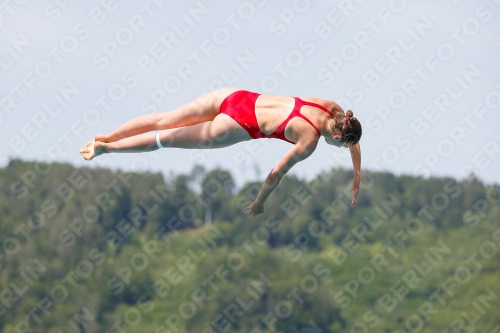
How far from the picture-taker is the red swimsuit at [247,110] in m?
12.0

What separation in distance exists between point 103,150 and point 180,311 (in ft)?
248

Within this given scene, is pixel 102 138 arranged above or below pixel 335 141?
above

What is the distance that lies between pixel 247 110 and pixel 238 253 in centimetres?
8240

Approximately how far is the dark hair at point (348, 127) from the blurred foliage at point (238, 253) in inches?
2762

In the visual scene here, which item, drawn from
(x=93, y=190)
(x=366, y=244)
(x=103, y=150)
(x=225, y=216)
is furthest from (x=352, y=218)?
(x=103, y=150)

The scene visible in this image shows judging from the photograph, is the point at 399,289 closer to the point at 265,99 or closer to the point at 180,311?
the point at 180,311

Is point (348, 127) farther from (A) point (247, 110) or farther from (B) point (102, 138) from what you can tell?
(B) point (102, 138)

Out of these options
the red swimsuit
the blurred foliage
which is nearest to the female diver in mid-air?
the red swimsuit

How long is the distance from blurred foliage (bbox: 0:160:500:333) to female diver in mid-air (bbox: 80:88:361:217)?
225 ft

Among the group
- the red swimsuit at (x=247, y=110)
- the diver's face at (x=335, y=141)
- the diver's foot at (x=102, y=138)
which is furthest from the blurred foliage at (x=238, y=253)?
the diver's face at (x=335, y=141)

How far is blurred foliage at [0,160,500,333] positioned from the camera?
84.0 m

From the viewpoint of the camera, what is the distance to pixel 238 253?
94.0 metres

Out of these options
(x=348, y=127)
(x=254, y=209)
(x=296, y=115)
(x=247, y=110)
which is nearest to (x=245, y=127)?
(x=247, y=110)

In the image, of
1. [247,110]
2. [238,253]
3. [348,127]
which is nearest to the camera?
[348,127]
